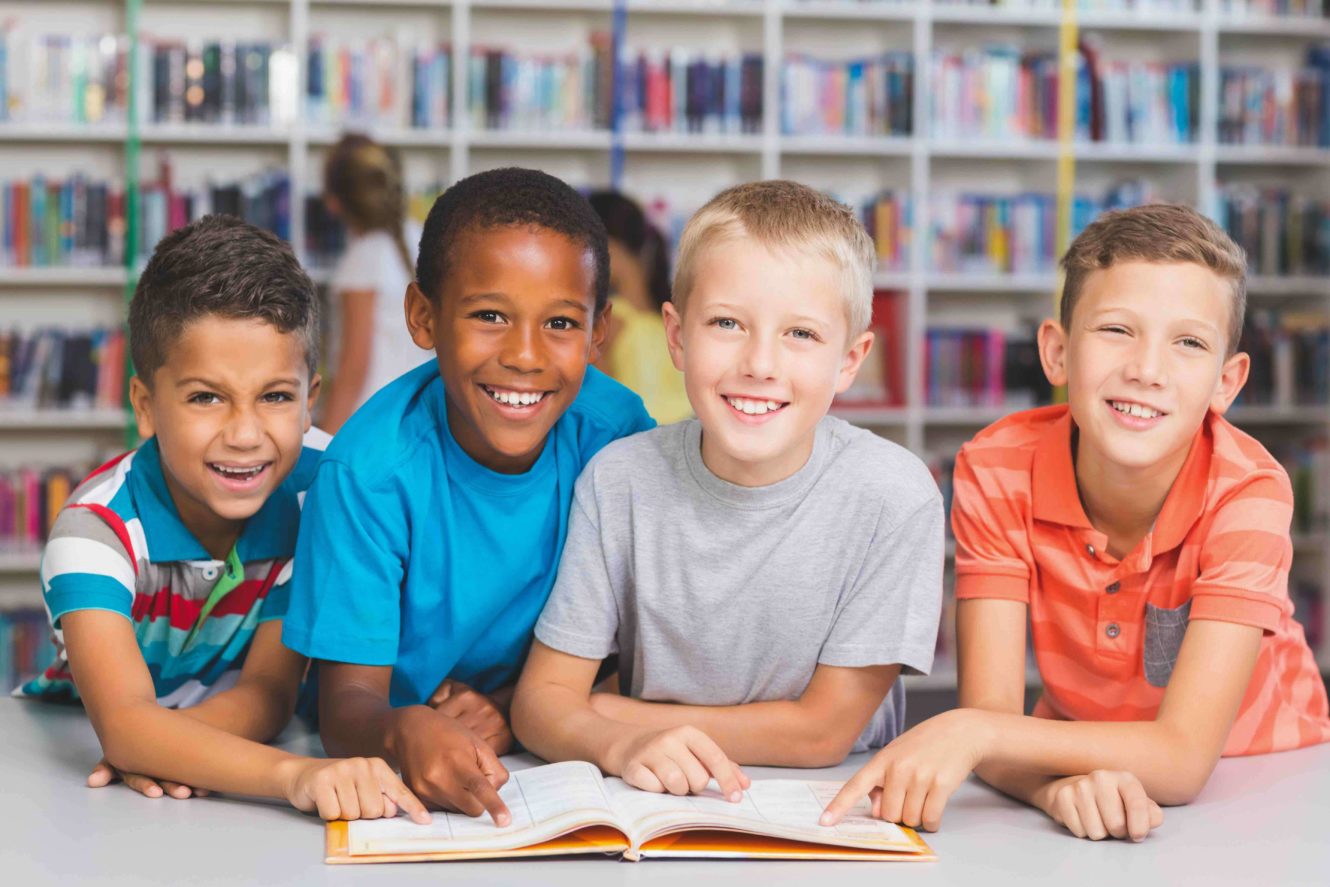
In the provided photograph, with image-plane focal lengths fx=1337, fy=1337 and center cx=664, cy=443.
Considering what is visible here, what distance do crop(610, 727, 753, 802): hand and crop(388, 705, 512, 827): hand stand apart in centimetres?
11

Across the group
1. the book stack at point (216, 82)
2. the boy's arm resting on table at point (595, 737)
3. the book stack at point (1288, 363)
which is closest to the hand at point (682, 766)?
the boy's arm resting on table at point (595, 737)

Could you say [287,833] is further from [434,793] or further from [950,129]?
[950,129]

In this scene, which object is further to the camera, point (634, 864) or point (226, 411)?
point (226, 411)

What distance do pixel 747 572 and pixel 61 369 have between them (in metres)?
3.25

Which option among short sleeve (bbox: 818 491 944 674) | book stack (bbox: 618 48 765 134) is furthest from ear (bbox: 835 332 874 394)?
book stack (bbox: 618 48 765 134)

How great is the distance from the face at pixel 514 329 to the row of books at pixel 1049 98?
3.23 meters

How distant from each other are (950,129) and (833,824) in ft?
11.9

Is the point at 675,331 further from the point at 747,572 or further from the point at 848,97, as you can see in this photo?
the point at 848,97

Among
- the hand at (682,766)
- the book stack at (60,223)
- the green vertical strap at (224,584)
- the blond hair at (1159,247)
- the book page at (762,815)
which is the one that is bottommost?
the book page at (762,815)

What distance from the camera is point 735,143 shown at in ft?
13.7

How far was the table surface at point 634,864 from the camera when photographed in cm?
95

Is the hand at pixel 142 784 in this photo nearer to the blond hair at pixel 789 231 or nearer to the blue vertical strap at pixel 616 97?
the blond hair at pixel 789 231

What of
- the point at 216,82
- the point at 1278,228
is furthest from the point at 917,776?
the point at 1278,228

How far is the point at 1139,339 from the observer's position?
1297 mm
